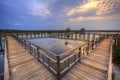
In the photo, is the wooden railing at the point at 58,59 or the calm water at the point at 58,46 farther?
the calm water at the point at 58,46

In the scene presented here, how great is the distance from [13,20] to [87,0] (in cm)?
12587

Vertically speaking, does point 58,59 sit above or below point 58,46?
above

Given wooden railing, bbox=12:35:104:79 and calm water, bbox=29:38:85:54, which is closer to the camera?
wooden railing, bbox=12:35:104:79

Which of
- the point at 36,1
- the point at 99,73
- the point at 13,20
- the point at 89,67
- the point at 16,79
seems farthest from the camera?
the point at 13,20

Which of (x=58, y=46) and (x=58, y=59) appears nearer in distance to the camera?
(x=58, y=59)

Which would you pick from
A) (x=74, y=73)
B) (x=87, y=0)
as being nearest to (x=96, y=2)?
(x=87, y=0)

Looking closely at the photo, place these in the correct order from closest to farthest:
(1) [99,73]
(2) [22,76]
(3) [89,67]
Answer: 1. (2) [22,76]
2. (1) [99,73]
3. (3) [89,67]

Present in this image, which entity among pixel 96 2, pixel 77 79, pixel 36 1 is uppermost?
pixel 36 1

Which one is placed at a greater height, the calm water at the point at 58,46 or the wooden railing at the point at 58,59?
the wooden railing at the point at 58,59

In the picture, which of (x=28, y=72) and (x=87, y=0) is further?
(x=87, y=0)

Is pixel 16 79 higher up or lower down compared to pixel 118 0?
lower down

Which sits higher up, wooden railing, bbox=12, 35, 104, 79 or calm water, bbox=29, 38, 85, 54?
wooden railing, bbox=12, 35, 104, 79

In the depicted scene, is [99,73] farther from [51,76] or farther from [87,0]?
[87,0]

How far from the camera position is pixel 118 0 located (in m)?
12.4
